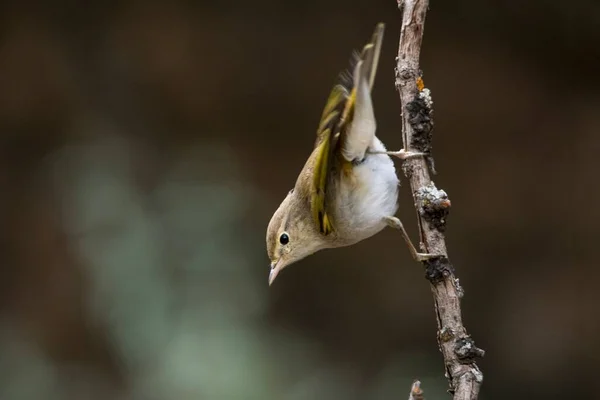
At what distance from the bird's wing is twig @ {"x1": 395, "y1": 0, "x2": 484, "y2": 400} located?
16 cm

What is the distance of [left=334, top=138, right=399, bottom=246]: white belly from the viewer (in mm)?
3523

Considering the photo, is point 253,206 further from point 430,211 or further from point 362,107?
point 430,211

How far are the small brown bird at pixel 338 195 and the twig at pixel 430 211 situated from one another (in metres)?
0.25

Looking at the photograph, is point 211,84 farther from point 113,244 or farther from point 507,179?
point 507,179

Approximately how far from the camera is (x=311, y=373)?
6.53 m

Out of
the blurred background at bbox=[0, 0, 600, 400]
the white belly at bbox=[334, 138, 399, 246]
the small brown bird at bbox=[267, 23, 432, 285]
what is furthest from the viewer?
the blurred background at bbox=[0, 0, 600, 400]

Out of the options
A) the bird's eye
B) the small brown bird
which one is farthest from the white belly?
the bird's eye

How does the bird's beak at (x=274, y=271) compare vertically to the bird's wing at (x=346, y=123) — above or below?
below

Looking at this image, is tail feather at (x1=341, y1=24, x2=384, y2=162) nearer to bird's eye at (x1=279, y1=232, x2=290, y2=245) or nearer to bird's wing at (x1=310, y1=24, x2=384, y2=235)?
bird's wing at (x1=310, y1=24, x2=384, y2=235)

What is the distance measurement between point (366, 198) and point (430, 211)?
0.56 m

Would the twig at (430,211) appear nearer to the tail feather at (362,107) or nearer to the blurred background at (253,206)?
the tail feather at (362,107)

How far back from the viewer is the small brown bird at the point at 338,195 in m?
3.41

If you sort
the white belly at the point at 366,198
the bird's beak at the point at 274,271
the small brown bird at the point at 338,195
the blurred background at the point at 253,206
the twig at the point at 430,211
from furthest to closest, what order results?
the blurred background at the point at 253,206 < the bird's beak at the point at 274,271 < the white belly at the point at 366,198 < the small brown bird at the point at 338,195 < the twig at the point at 430,211

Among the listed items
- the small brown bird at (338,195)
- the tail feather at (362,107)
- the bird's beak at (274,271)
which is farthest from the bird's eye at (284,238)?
the tail feather at (362,107)
